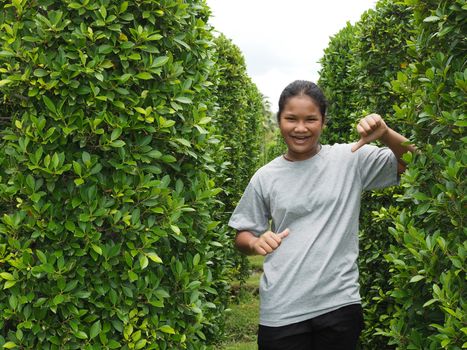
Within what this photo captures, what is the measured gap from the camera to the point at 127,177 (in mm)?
2947

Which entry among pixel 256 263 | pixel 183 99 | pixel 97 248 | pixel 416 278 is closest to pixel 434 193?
pixel 416 278

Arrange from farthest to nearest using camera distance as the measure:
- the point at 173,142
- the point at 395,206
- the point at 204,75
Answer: the point at 395,206, the point at 204,75, the point at 173,142

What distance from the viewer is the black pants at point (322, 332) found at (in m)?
2.93

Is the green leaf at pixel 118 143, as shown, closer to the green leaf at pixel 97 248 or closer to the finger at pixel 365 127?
the green leaf at pixel 97 248

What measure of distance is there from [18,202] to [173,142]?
87cm

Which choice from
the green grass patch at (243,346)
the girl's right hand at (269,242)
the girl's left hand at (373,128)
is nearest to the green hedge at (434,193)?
the girl's left hand at (373,128)

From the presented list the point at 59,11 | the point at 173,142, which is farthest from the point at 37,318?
the point at 59,11

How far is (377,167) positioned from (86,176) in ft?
5.06

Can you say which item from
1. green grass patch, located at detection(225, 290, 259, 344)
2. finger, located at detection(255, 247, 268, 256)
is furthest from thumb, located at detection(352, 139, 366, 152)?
green grass patch, located at detection(225, 290, 259, 344)

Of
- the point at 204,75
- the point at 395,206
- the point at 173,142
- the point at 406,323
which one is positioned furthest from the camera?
the point at 395,206

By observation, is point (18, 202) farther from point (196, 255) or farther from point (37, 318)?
point (196, 255)

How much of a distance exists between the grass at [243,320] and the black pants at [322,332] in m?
4.34

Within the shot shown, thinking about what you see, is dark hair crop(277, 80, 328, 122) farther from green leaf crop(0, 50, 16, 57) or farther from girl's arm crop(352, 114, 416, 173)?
green leaf crop(0, 50, 16, 57)

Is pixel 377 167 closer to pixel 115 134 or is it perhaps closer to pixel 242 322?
pixel 115 134
